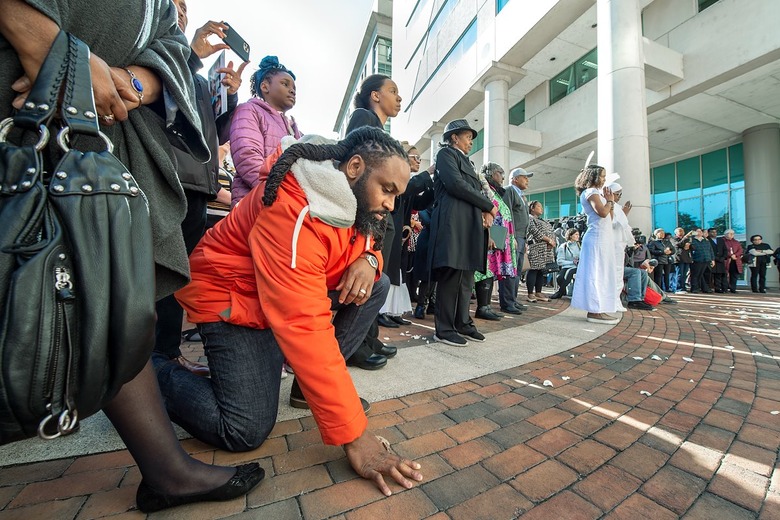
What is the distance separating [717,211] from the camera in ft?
45.2

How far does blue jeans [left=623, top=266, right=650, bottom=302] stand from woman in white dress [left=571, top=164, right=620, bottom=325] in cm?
188

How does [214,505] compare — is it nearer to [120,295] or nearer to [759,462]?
[120,295]

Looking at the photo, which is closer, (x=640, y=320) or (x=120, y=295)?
(x=120, y=295)

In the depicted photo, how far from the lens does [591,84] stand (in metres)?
12.5

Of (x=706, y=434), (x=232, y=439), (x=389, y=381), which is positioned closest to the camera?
(x=232, y=439)

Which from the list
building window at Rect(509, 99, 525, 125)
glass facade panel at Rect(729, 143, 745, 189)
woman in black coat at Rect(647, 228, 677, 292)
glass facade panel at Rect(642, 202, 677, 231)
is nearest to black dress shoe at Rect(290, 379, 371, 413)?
woman in black coat at Rect(647, 228, 677, 292)

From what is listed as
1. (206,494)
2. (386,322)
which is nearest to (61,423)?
(206,494)

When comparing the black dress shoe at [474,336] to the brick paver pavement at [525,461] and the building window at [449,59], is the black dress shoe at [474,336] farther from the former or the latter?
the building window at [449,59]

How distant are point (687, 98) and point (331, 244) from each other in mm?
13447

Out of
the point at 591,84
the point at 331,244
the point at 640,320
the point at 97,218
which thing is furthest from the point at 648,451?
the point at 591,84

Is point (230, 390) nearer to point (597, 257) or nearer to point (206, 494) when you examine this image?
point (206, 494)

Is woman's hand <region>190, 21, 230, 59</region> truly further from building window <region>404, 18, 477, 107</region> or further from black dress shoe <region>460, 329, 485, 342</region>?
building window <region>404, 18, 477, 107</region>

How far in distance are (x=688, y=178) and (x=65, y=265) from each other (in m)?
19.4

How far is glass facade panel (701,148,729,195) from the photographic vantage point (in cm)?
A: 1367
